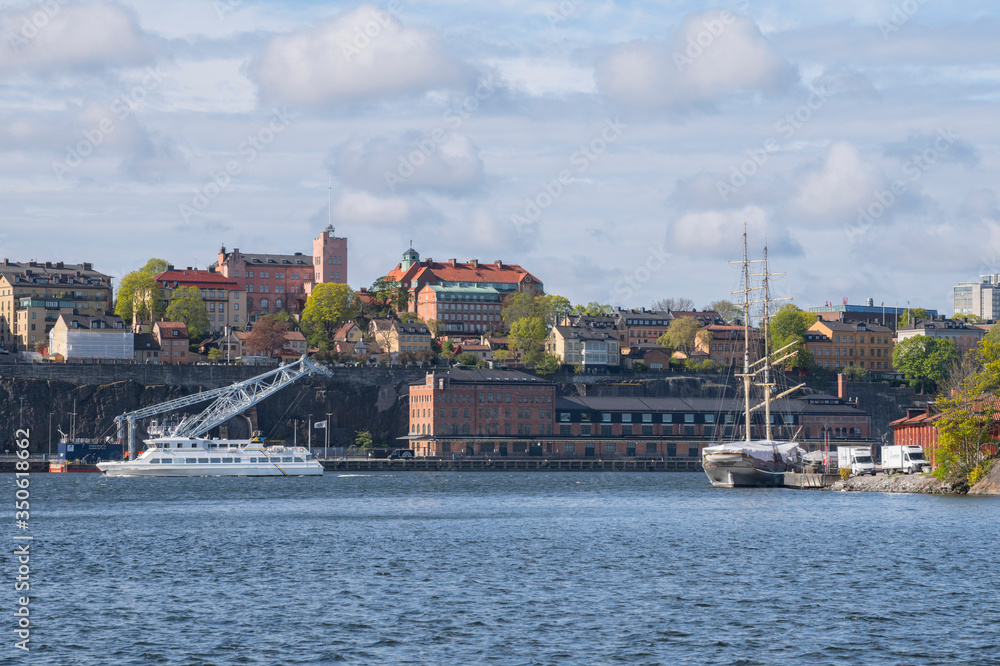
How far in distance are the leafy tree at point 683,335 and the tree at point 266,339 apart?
56999 millimetres

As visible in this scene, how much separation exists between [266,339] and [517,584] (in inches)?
5359

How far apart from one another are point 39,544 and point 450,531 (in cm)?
1700

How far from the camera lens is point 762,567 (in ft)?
140

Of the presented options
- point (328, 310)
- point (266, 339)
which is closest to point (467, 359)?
point (266, 339)

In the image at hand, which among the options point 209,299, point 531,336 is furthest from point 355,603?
point 209,299

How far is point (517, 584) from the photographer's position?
1539 inches

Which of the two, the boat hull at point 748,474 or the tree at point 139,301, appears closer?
the boat hull at point 748,474

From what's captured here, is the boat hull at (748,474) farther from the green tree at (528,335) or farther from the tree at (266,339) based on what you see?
the tree at (266,339)

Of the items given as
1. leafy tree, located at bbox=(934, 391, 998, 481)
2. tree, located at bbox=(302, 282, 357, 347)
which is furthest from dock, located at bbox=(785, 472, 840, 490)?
tree, located at bbox=(302, 282, 357, 347)

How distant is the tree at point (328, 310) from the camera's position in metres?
193

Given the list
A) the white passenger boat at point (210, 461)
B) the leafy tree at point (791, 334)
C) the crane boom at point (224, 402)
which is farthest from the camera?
the leafy tree at point (791, 334)

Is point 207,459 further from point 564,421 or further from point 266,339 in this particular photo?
point 266,339

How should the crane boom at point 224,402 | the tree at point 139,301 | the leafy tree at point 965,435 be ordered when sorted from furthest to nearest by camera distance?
1. the tree at point 139,301
2. the crane boom at point 224,402
3. the leafy tree at point 965,435

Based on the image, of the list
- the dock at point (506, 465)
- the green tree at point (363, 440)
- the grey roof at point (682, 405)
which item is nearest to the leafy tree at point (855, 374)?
the grey roof at point (682, 405)
